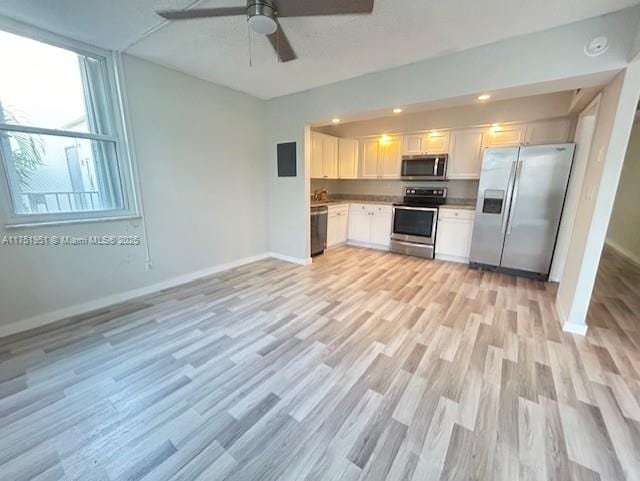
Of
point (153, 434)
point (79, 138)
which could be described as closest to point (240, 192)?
point (79, 138)

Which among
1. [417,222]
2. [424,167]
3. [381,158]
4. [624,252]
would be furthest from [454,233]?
[624,252]

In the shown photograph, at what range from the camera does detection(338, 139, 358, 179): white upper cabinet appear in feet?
18.0

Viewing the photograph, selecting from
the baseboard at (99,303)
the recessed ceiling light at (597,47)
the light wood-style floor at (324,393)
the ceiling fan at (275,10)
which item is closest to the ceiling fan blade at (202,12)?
the ceiling fan at (275,10)

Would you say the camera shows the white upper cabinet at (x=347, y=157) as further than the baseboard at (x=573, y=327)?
Yes

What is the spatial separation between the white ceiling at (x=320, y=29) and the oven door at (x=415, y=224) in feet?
8.07

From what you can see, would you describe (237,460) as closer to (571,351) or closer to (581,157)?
(571,351)

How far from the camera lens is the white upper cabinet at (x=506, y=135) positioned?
406 centimetres

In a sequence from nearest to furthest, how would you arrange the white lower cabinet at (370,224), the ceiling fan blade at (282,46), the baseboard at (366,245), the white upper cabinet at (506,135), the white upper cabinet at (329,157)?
the ceiling fan blade at (282,46) → the white upper cabinet at (506,135) → the white upper cabinet at (329,157) → the white lower cabinet at (370,224) → the baseboard at (366,245)

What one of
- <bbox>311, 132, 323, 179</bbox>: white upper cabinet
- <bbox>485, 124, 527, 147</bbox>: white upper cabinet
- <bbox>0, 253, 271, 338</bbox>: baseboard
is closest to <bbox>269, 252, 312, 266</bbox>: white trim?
<bbox>0, 253, 271, 338</bbox>: baseboard

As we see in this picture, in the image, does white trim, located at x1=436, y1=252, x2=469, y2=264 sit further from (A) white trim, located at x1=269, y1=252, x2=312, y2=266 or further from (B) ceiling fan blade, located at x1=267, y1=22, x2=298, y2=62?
(B) ceiling fan blade, located at x1=267, y1=22, x2=298, y2=62

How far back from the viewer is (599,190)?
2.19m

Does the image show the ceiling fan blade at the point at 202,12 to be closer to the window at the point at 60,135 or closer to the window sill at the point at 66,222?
the window at the point at 60,135

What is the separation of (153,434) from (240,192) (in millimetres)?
3322

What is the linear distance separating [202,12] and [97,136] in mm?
1908
